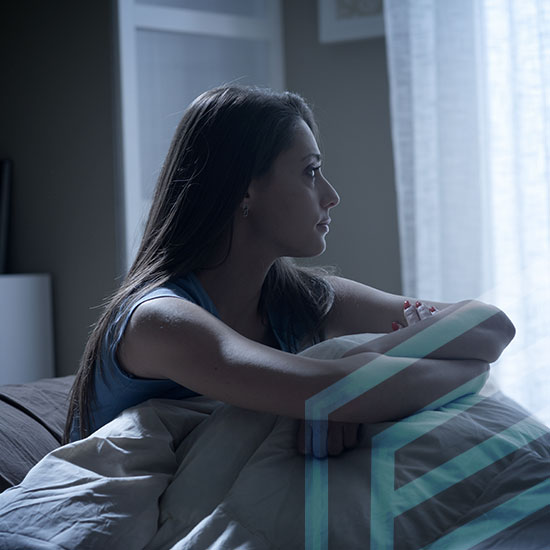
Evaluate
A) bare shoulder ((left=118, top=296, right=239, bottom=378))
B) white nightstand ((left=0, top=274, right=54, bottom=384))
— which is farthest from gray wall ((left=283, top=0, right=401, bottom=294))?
bare shoulder ((left=118, top=296, right=239, bottom=378))

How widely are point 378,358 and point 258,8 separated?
94.7 inches

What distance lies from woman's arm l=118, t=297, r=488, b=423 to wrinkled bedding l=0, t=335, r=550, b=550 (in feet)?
0.09

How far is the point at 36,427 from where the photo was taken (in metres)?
1.28

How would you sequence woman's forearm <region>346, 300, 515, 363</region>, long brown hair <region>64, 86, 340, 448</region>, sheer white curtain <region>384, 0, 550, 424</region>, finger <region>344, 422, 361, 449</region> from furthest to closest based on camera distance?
sheer white curtain <region>384, 0, 550, 424</region> → long brown hair <region>64, 86, 340, 448</region> → woman's forearm <region>346, 300, 515, 363</region> → finger <region>344, 422, 361, 449</region>

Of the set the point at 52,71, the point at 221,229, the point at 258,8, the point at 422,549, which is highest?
the point at 258,8

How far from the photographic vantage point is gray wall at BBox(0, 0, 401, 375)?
2.79m

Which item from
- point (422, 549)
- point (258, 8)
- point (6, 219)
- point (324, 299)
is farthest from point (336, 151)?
point (422, 549)

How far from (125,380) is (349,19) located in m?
2.28

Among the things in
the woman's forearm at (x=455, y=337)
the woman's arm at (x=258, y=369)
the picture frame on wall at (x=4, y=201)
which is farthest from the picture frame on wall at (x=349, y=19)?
the woman's arm at (x=258, y=369)

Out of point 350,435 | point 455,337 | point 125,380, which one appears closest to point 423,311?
point 455,337

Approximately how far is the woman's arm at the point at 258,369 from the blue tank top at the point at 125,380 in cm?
5

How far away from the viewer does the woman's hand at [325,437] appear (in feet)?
2.92

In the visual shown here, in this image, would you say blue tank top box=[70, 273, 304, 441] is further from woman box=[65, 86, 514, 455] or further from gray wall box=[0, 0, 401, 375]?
gray wall box=[0, 0, 401, 375]

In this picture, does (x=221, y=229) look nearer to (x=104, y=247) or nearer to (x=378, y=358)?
(x=378, y=358)
